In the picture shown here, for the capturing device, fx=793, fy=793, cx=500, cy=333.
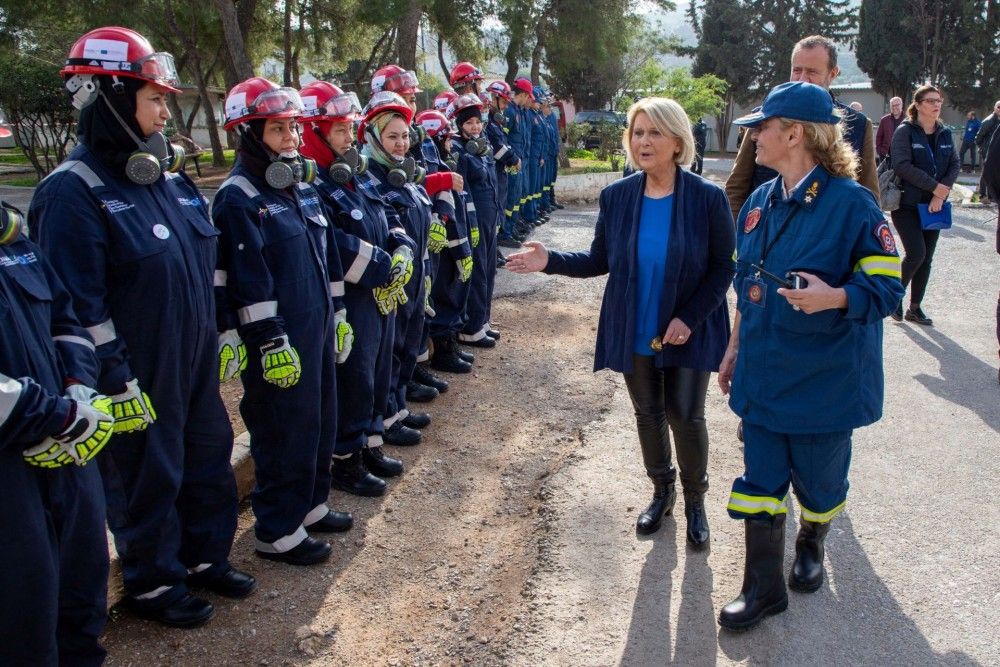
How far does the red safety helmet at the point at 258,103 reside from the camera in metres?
3.45

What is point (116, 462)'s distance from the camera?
301 cm

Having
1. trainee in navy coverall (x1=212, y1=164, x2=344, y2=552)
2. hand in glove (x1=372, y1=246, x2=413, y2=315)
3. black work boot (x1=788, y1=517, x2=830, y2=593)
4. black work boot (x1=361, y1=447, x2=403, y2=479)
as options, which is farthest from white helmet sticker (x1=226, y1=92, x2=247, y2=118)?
black work boot (x1=788, y1=517, x2=830, y2=593)

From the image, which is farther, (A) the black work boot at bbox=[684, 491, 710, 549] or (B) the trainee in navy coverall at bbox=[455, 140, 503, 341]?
(B) the trainee in navy coverall at bbox=[455, 140, 503, 341]

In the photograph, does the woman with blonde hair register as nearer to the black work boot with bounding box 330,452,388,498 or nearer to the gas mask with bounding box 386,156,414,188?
the gas mask with bounding box 386,156,414,188

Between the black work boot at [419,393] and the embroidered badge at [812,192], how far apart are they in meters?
3.43

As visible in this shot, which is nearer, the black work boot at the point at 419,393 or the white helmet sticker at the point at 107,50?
the white helmet sticker at the point at 107,50

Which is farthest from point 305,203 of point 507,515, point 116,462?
point 507,515

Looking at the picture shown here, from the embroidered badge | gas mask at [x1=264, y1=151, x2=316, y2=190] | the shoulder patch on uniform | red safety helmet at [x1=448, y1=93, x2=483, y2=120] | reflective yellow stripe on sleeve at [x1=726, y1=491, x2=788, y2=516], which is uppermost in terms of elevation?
red safety helmet at [x1=448, y1=93, x2=483, y2=120]

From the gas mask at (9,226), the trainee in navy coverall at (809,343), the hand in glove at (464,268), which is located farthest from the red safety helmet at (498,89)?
the gas mask at (9,226)

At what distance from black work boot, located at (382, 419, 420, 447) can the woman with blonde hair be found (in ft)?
5.69

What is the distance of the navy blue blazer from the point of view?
3.58 meters

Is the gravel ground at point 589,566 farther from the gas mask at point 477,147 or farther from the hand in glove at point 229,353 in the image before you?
the gas mask at point 477,147

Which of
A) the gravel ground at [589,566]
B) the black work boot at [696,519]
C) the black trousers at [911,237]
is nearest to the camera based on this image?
the gravel ground at [589,566]

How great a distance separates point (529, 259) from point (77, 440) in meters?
2.04
